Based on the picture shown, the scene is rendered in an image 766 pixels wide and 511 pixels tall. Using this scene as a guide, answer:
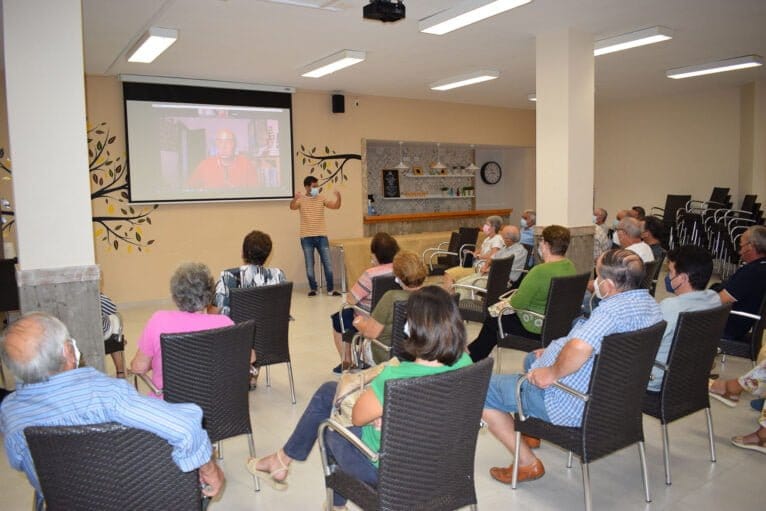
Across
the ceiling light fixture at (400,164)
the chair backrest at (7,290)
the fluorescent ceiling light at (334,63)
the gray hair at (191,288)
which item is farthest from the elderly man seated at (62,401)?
the ceiling light fixture at (400,164)

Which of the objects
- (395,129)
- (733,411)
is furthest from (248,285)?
(395,129)

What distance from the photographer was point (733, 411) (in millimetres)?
3754

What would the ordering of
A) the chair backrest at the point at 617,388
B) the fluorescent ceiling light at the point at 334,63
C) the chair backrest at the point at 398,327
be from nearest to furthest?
the chair backrest at the point at 617,388 < the chair backrest at the point at 398,327 < the fluorescent ceiling light at the point at 334,63

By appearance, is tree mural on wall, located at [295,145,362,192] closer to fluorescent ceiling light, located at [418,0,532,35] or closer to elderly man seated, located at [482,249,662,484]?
fluorescent ceiling light, located at [418,0,532,35]

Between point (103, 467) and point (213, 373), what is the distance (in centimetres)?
96

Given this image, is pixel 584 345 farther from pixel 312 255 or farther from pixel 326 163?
pixel 326 163

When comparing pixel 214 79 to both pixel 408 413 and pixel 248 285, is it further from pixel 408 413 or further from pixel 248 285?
pixel 408 413

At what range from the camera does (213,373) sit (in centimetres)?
261

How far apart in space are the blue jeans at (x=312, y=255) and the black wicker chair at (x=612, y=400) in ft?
19.4

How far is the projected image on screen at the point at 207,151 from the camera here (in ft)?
25.4

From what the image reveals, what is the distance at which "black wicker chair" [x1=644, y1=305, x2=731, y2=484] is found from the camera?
2.69 meters

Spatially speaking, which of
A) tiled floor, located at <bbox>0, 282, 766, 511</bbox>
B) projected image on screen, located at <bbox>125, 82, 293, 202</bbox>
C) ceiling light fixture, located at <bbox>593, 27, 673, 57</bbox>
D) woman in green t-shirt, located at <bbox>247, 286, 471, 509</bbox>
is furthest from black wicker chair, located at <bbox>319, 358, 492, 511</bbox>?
projected image on screen, located at <bbox>125, 82, 293, 202</bbox>

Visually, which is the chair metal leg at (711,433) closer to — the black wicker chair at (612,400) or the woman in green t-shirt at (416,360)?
the black wicker chair at (612,400)

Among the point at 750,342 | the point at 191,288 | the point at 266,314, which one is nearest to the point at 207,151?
the point at 266,314
